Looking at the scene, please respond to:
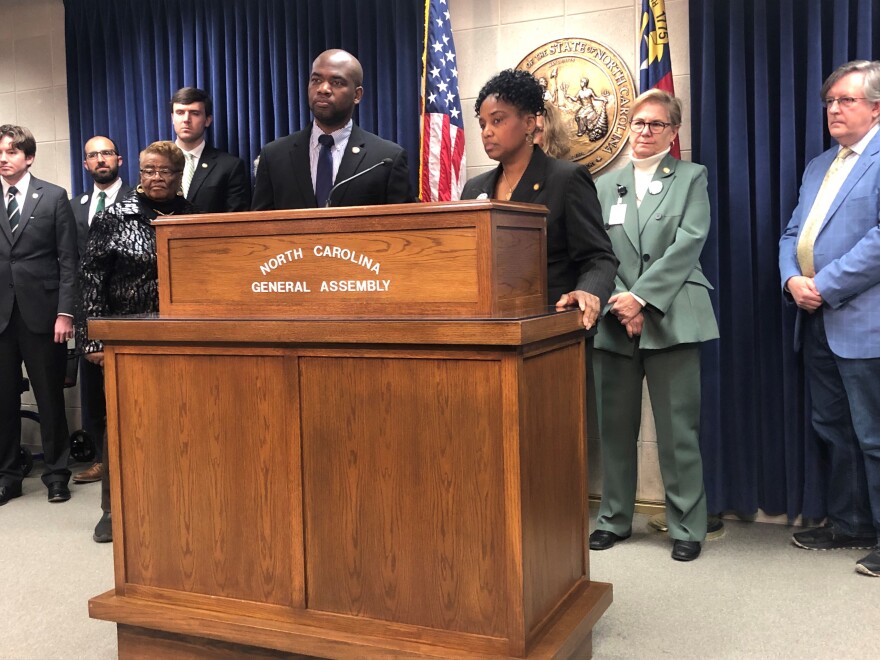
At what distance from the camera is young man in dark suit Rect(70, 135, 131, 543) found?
186 inches

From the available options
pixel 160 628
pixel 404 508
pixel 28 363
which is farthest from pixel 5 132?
pixel 404 508

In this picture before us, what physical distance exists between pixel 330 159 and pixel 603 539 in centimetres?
182

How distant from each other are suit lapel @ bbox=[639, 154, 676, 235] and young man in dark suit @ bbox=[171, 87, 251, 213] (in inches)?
77.0

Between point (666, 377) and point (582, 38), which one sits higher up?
point (582, 38)

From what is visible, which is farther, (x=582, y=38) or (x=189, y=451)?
(x=582, y=38)

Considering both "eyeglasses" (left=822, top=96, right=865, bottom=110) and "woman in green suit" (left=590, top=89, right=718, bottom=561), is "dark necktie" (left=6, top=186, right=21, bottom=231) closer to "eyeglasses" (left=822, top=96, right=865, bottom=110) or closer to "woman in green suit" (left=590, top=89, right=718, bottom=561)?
"woman in green suit" (left=590, top=89, right=718, bottom=561)

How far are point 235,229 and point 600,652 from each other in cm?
153

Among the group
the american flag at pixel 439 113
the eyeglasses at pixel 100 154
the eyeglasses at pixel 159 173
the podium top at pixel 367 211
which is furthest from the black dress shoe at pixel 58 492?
the podium top at pixel 367 211

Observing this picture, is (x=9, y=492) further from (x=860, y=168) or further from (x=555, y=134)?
(x=860, y=168)

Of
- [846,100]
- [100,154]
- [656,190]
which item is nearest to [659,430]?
[656,190]

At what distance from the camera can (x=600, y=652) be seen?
2549 millimetres

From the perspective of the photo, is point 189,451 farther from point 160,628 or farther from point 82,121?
point 82,121

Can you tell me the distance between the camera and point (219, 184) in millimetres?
4500

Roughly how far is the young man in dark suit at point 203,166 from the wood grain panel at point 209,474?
228 centimetres
